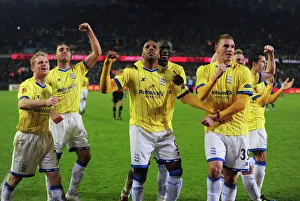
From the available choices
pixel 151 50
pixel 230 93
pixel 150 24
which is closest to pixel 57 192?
pixel 151 50

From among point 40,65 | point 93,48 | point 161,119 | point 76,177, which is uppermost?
point 93,48

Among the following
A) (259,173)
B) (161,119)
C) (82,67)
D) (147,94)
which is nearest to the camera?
(147,94)

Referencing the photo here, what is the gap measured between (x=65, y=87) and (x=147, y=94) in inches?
70.6

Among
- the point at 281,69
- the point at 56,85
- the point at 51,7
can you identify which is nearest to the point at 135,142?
the point at 56,85

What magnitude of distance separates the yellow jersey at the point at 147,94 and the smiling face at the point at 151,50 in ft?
0.74

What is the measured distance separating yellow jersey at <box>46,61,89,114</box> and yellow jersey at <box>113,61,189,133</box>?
4.74 ft

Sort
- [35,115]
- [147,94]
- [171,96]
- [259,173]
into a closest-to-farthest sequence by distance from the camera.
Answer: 1. [35,115]
2. [147,94]
3. [171,96]
4. [259,173]

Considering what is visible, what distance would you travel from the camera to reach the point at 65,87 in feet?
22.6

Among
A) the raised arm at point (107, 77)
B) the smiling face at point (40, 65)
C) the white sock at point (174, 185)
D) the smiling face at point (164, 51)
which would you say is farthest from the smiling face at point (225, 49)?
the smiling face at point (40, 65)

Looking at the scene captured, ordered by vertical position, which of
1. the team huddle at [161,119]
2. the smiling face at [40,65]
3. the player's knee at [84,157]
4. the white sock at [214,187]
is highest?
the smiling face at [40,65]

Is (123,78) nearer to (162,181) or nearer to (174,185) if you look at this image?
(174,185)

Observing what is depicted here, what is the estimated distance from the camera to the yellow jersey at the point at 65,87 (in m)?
6.83

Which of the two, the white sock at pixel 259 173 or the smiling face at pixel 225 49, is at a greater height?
the smiling face at pixel 225 49

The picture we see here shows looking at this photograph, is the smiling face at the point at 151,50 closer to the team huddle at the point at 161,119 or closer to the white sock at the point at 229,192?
the team huddle at the point at 161,119
